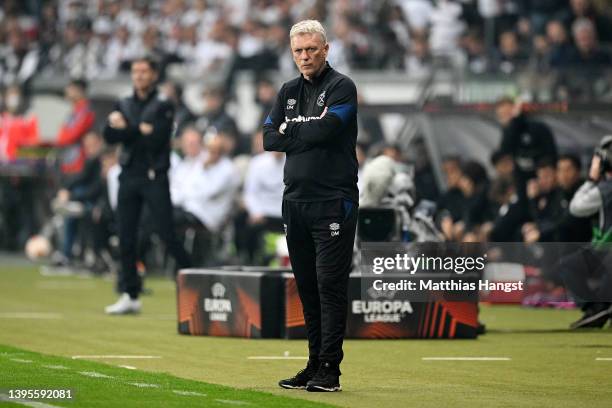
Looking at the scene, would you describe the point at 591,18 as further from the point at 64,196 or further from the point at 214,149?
the point at 64,196

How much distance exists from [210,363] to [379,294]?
7.31ft

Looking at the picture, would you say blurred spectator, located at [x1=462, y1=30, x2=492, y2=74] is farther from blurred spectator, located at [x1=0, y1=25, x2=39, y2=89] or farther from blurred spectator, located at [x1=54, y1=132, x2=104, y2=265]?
blurred spectator, located at [x1=0, y1=25, x2=39, y2=89]

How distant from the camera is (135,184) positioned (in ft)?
52.5

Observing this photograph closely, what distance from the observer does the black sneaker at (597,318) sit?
14.4 meters

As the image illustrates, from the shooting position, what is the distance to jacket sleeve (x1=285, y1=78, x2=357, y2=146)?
9.62m

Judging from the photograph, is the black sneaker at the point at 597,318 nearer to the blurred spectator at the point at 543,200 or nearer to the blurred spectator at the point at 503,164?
the blurred spectator at the point at 543,200

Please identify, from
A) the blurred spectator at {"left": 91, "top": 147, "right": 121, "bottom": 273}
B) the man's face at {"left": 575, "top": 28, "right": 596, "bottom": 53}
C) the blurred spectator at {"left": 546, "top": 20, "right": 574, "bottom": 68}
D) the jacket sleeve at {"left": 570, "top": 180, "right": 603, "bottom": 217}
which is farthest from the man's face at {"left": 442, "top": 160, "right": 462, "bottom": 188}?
the jacket sleeve at {"left": 570, "top": 180, "right": 603, "bottom": 217}

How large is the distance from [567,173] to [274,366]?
7.26m

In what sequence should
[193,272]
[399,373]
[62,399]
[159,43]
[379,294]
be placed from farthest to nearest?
1. [159,43]
2. [193,272]
3. [379,294]
4. [399,373]
5. [62,399]

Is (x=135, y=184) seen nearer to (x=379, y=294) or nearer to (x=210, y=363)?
(x=379, y=294)

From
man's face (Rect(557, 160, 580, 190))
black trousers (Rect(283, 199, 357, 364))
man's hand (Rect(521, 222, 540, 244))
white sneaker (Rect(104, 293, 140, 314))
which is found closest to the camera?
black trousers (Rect(283, 199, 357, 364))

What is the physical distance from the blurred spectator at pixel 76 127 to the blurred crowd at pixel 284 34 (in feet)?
10.0

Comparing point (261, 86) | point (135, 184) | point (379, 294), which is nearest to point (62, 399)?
point (379, 294)

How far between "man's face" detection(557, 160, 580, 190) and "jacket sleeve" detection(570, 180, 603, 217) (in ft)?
8.96
